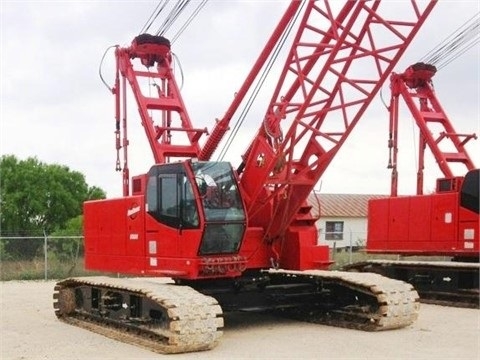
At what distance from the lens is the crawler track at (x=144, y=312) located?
32.0ft

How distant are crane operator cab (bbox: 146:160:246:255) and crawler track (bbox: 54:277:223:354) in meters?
0.87

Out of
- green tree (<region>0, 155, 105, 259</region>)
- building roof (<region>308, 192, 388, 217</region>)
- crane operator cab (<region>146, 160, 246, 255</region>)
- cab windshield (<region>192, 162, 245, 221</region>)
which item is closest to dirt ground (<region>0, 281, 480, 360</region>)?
crane operator cab (<region>146, 160, 246, 255</region>)

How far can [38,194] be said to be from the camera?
50594 mm

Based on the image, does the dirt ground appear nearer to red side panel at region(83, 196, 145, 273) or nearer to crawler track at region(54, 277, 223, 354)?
crawler track at region(54, 277, 223, 354)

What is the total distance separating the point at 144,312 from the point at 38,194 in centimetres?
4143

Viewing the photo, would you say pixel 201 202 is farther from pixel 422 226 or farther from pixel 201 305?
pixel 422 226

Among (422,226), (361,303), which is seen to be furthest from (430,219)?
(361,303)

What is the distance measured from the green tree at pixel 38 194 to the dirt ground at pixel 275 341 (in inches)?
1326

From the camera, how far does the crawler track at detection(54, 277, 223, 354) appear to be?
974cm

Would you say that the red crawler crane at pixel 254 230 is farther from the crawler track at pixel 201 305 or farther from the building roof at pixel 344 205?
the building roof at pixel 344 205

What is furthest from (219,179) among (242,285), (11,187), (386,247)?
(11,187)

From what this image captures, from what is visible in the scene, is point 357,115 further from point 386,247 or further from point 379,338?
point 386,247

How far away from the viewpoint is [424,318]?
13492 mm

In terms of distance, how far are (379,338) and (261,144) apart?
338cm
